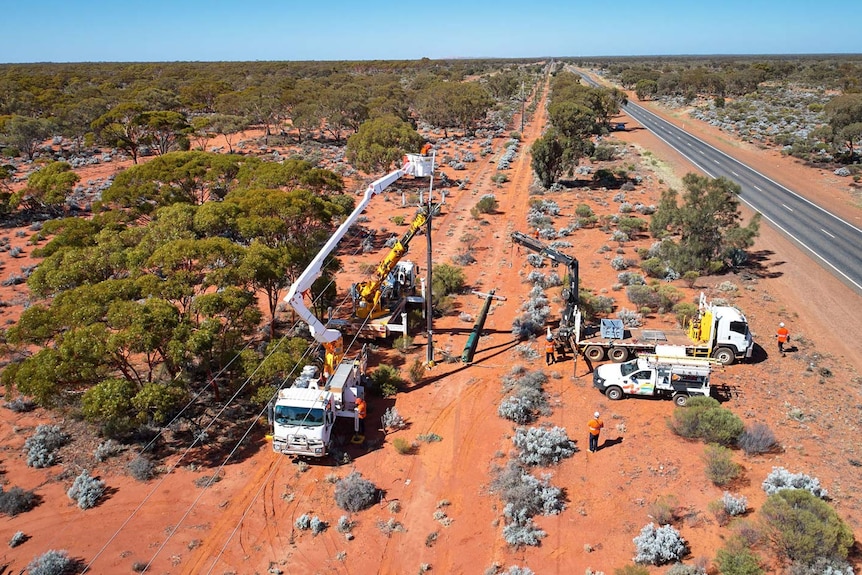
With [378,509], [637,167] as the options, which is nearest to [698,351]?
[378,509]

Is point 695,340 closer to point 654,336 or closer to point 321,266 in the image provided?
point 654,336

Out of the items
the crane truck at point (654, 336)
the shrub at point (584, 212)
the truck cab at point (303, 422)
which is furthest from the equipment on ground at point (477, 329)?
the shrub at point (584, 212)

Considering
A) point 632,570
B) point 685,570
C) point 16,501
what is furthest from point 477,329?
point 16,501

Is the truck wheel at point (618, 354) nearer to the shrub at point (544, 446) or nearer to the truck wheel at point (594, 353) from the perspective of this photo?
the truck wheel at point (594, 353)

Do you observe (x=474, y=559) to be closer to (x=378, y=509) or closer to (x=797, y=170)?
(x=378, y=509)

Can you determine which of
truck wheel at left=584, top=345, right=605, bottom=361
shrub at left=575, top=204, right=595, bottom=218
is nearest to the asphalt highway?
shrub at left=575, top=204, right=595, bottom=218

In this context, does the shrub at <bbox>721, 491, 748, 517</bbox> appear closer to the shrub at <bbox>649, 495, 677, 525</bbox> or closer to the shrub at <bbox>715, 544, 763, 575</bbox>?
the shrub at <bbox>649, 495, 677, 525</bbox>

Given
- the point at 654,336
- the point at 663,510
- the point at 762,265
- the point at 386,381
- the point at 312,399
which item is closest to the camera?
the point at 663,510
